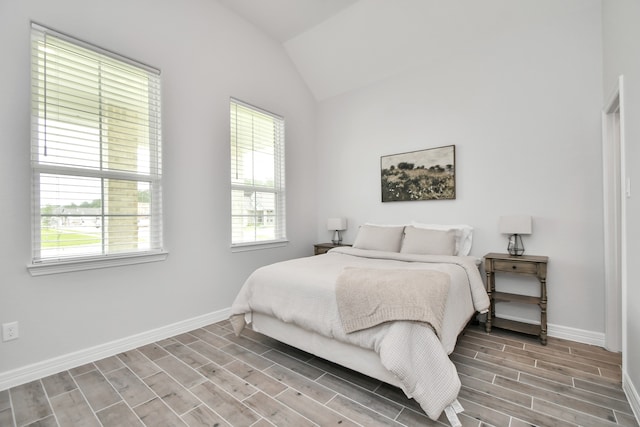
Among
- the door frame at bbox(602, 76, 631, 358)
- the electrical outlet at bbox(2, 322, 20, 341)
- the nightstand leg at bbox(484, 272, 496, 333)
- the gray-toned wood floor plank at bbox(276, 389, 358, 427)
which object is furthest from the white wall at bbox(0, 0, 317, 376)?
the door frame at bbox(602, 76, 631, 358)

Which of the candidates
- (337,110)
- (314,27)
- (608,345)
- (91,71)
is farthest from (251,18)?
(608,345)

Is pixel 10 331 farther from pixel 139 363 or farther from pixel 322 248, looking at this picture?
pixel 322 248

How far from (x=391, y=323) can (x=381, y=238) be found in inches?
70.1

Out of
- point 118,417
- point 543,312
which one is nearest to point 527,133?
point 543,312

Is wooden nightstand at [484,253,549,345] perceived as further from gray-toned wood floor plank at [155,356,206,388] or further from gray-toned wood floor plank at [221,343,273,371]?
gray-toned wood floor plank at [155,356,206,388]

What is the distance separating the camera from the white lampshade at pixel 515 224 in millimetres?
2787

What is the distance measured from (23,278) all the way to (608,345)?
4582mm

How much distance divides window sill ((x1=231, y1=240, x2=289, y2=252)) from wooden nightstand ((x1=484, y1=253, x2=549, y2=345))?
2475 mm

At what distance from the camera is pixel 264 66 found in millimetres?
3904

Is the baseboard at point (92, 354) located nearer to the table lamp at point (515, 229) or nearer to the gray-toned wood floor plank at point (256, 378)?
the gray-toned wood floor plank at point (256, 378)

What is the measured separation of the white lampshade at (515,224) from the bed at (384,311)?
45 cm

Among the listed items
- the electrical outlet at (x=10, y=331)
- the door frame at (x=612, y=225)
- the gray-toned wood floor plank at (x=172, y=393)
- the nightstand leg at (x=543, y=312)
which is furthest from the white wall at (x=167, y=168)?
the door frame at (x=612, y=225)

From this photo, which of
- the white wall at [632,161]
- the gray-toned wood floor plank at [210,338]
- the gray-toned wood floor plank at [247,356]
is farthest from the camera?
the gray-toned wood floor plank at [210,338]

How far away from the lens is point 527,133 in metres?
2.97
